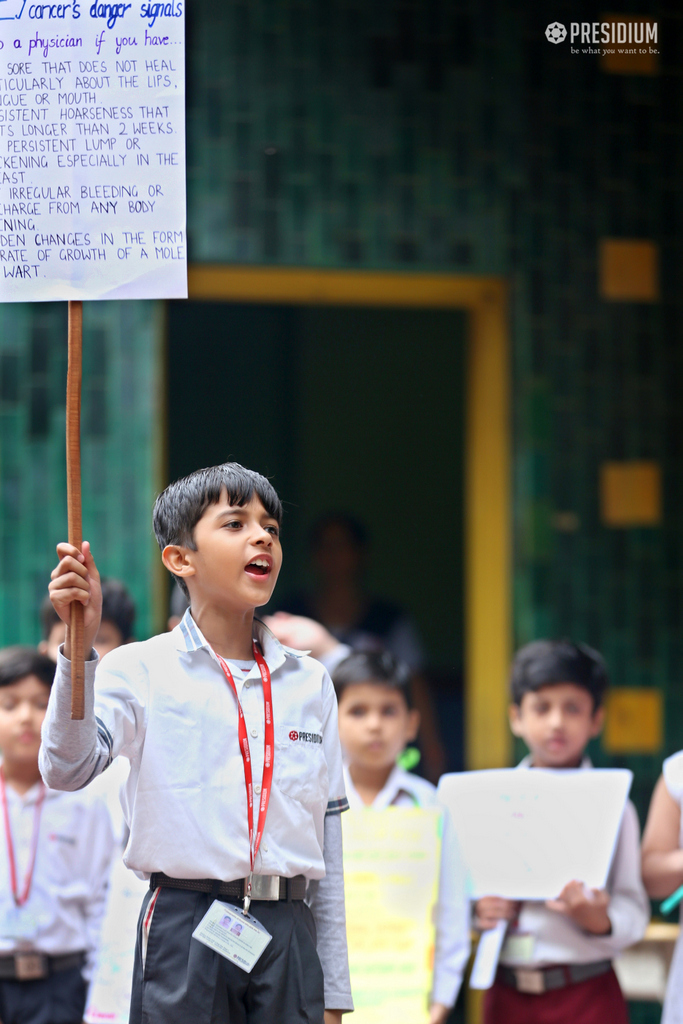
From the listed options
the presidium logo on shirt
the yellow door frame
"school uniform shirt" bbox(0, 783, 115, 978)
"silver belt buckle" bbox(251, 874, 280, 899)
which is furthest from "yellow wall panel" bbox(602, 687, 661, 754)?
"silver belt buckle" bbox(251, 874, 280, 899)

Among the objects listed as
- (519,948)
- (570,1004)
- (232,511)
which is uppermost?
(232,511)

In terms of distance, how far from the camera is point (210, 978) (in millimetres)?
2035

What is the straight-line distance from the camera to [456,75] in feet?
14.8

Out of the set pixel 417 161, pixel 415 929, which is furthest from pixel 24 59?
pixel 417 161

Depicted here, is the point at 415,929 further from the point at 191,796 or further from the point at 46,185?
the point at 46,185

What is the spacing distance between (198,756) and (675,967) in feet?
4.65

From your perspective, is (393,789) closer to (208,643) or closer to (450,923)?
(450,923)

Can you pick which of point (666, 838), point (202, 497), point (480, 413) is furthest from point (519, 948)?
point (480, 413)

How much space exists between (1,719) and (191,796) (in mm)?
1168

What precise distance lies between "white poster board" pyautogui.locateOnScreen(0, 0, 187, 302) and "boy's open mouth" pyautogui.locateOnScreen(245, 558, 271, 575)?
1.59ft

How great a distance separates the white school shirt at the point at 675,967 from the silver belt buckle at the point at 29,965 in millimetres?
1479

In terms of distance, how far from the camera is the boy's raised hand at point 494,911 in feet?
10.00

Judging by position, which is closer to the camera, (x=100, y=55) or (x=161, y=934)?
(x=161, y=934)

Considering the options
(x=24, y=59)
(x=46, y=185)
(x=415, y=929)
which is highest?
(x=24, y=59)
